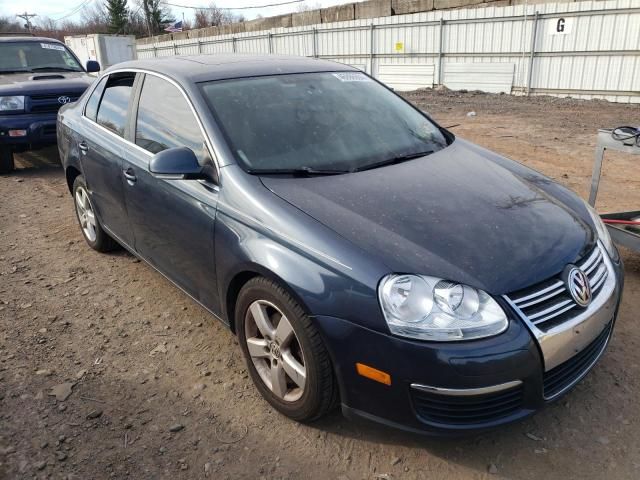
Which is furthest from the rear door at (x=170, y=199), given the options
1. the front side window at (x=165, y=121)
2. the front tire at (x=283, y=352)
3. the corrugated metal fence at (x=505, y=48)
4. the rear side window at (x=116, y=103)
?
the corrugated metal fence at (x=505, y=48)

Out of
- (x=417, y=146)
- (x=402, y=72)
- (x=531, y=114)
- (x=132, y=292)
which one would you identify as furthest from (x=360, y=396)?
(x=402, y=72)

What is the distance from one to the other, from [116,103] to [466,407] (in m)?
3.24

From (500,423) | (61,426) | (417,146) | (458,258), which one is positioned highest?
(417,146)

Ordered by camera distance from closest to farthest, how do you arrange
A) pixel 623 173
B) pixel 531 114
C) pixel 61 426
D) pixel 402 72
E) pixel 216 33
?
1. pixel 61 426
2. pixel 623 173
3. pixel 531 114
4. pixel 402 72
5. pixel 216 33

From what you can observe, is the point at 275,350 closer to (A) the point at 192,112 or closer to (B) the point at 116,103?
(A) the point at 192,112

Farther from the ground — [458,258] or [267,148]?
[267,148]

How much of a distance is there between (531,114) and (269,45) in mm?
15083

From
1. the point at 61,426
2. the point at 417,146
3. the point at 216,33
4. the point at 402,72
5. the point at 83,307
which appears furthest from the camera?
the point at 216,33

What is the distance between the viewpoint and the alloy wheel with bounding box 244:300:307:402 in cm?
246

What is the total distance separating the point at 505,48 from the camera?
16000 millimetres

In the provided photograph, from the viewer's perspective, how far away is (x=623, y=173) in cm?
681

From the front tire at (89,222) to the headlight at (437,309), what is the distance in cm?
321

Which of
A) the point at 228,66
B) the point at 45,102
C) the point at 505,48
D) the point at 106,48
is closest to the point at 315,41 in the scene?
the point at 505,48

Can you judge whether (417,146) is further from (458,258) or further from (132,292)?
(132,292)
